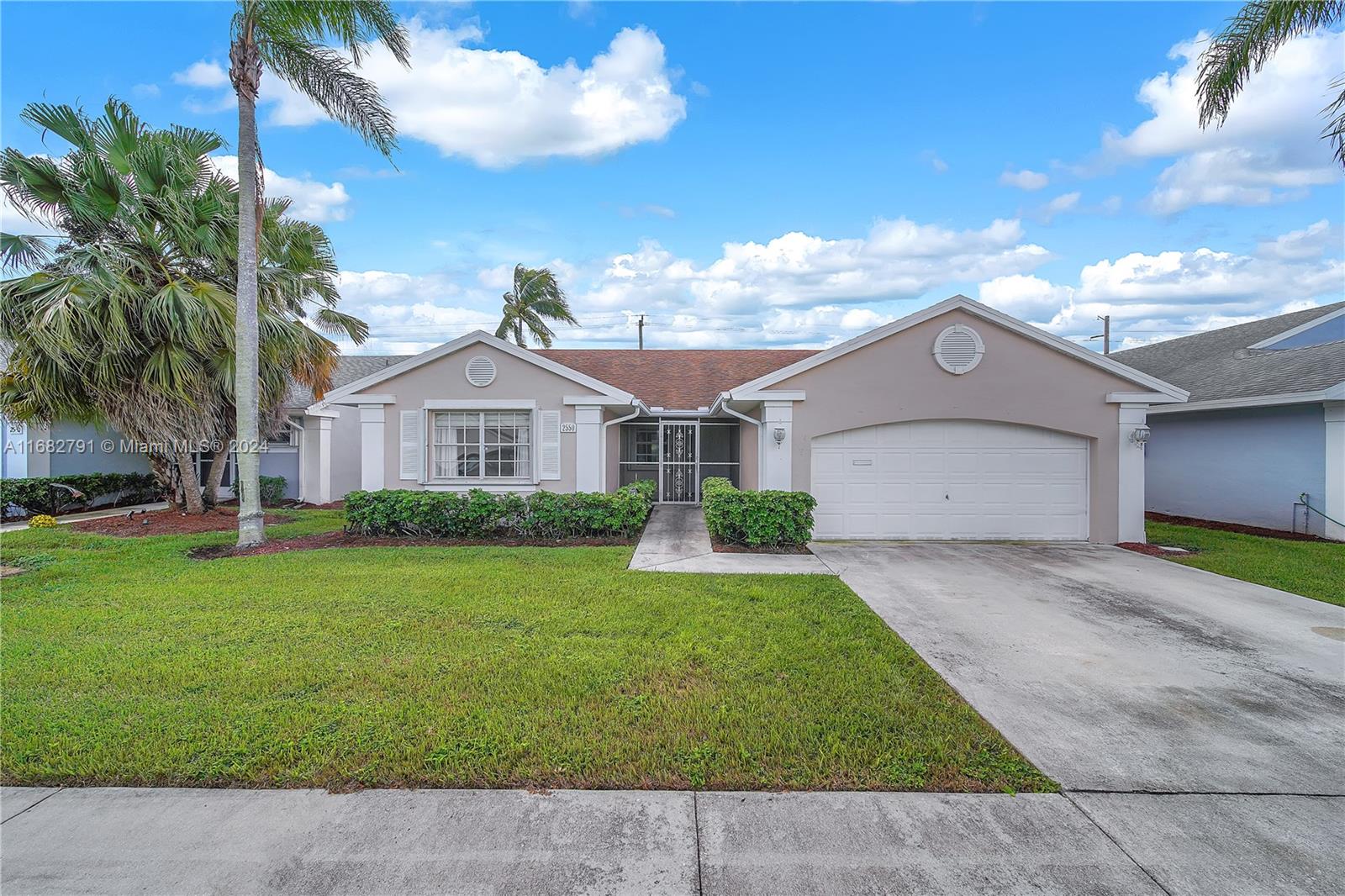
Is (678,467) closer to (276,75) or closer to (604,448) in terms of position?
(604,448)

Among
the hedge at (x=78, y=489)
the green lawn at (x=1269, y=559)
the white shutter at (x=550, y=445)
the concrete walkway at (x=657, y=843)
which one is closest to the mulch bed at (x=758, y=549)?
the white shutter at (x=550, y=445)

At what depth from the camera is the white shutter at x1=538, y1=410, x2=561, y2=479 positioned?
38.9 feet

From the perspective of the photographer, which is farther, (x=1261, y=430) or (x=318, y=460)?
(x=318, y=460)

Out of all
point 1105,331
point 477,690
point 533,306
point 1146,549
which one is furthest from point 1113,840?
point 1105,331

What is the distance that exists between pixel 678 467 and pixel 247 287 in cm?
991

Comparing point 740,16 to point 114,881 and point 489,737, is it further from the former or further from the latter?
point 114,881

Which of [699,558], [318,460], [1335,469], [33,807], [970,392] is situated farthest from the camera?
[318,460]

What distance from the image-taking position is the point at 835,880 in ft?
8.21

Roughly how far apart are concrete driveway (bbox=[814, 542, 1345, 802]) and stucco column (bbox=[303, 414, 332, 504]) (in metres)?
13.9

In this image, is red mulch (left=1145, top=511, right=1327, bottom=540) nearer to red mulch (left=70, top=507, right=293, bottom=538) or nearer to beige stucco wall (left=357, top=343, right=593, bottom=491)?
beige stucco wall (left=357, top=343, right=593, bottom=491)

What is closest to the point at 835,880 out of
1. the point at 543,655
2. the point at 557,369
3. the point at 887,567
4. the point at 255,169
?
the point at 543,655

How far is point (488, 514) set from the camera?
34.5ft

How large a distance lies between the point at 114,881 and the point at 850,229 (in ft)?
63.2

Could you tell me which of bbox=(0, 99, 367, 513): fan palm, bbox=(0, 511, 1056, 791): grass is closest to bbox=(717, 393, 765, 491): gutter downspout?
bbox=(0, 511, 1056, 791): grass
